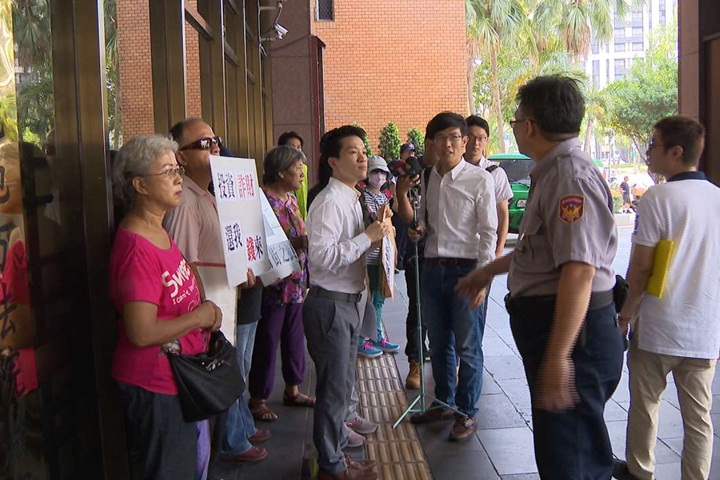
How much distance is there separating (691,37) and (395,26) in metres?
13.3

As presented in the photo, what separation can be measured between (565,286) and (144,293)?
146 centimetres

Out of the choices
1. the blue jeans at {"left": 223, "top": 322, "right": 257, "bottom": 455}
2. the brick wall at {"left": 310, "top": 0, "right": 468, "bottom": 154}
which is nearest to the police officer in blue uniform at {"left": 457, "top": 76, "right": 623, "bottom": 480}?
the blue jeans at {"left": 223, "top": 322, "right": 257, "bottom": 455}

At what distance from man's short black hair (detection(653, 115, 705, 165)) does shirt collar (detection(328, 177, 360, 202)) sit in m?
1.57

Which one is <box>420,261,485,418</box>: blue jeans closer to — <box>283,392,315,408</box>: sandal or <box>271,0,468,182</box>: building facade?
<box>283,392,315,408</box>: sandal

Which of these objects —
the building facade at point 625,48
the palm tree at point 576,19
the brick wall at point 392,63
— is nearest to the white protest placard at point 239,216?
the brick wall at point 392,63

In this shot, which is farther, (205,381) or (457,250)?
(457,250)

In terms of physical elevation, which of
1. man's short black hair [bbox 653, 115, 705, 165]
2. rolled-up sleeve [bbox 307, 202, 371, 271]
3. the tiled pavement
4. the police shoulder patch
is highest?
man's short black hair [bbox 653, 115, 705, 165]

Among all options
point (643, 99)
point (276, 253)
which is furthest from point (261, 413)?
point (643, 99)

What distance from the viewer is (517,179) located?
18.5 metres

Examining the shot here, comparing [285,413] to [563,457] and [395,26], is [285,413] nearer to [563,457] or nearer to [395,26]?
[563,457]

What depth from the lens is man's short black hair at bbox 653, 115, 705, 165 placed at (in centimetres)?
343

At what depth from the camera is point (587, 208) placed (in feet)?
8.28

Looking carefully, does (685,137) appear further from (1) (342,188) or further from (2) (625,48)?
(2) (625,48)

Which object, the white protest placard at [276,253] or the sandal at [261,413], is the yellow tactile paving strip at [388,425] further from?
the white protest placard at [276,253]
